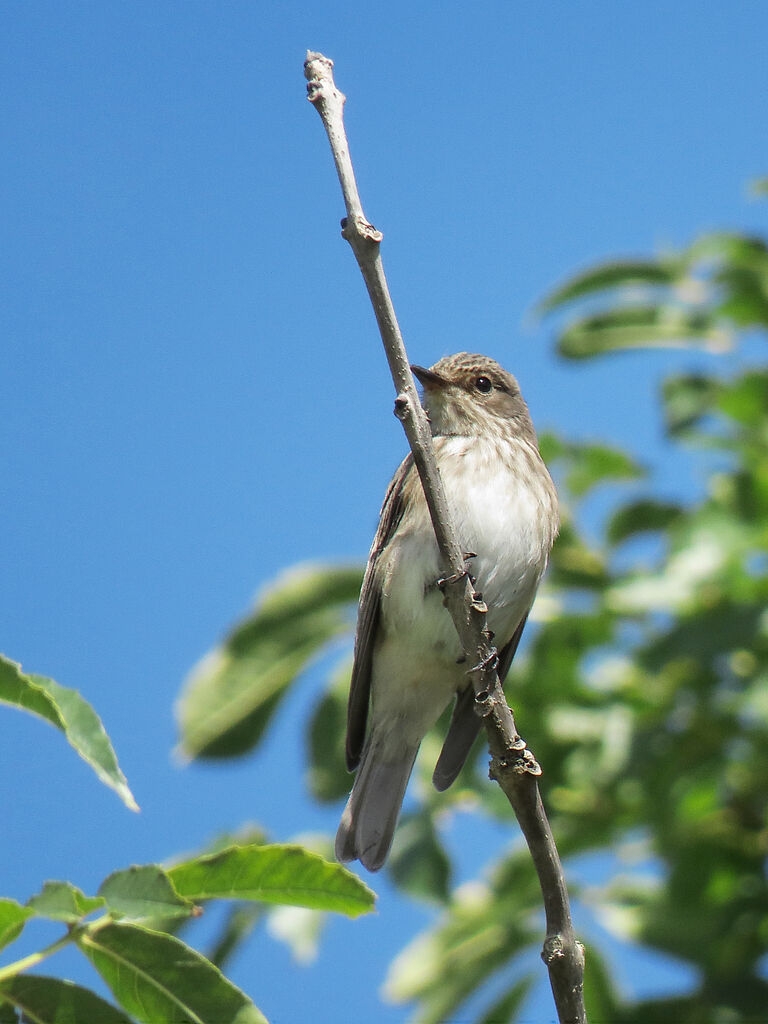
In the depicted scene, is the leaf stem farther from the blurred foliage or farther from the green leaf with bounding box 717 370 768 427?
the green leaf with bounding box 717 370 768 427

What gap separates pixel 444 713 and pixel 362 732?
457 mm

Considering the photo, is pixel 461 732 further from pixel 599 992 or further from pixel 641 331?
pixel 641 331

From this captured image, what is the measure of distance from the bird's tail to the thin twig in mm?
1436

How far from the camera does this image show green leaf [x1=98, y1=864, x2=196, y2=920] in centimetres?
174

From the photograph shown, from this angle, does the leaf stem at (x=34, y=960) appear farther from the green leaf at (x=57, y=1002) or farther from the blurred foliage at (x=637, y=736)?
the blurred foliage at (x=637, y=736)

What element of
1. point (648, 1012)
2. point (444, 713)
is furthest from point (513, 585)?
point (648, 1012)

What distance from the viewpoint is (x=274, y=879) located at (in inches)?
75.5

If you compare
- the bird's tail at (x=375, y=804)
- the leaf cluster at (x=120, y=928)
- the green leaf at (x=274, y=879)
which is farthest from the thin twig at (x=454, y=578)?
the bird's tail at (x=375, y=804)

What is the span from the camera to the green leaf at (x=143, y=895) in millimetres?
1736

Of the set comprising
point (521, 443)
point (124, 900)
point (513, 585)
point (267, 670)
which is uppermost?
point (521, 443)

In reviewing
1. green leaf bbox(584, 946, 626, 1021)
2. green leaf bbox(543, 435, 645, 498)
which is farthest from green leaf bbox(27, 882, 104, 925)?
green leaf bbox(543, 435, 645, 498)

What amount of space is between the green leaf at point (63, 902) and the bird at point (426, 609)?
7.60 feet

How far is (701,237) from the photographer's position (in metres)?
4.70

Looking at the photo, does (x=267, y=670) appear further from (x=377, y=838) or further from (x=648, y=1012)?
(x=648, y=1012)
